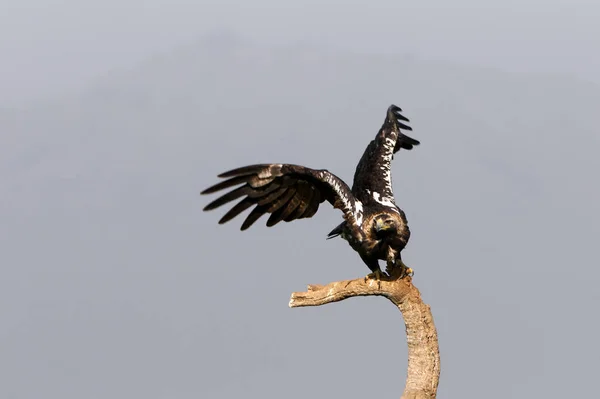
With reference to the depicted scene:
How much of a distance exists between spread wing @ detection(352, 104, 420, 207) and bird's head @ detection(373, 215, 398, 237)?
17.8 inches

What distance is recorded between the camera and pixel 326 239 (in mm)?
20922

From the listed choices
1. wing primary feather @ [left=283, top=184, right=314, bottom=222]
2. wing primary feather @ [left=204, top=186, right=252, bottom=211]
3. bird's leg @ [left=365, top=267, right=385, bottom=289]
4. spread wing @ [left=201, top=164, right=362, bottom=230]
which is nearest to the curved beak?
spread wing @ [left=201, top=164, right=362, bottom=230]

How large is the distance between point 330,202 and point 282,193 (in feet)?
2.44

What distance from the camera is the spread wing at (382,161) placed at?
20953 mm

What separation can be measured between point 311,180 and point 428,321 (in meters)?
2.58

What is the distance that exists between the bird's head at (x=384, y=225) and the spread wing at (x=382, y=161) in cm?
45

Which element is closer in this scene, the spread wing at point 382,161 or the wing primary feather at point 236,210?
the wing primary feather at point 236,210

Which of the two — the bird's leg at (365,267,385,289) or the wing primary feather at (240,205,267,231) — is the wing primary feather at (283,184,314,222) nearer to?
the wing primary feather at (240,205,267,231)

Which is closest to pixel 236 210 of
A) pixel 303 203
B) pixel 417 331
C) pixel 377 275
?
pixel 303 203

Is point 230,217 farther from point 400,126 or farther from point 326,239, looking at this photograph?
point 400,126

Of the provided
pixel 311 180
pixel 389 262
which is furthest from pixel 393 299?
pixel 311 180

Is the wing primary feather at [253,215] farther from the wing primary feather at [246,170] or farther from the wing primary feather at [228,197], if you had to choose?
the wing primary feather at [246,170]

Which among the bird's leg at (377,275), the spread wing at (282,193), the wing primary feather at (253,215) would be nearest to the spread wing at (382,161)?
the spread wing at (282,193)

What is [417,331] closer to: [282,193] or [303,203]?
[303,203]
